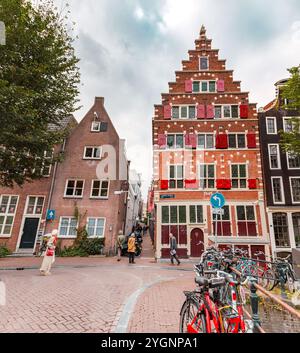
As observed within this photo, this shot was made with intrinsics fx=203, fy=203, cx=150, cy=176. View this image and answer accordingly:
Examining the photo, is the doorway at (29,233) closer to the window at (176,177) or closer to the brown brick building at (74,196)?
the brown brick building at (74,196)

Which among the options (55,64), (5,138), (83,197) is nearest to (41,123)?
(5,138)

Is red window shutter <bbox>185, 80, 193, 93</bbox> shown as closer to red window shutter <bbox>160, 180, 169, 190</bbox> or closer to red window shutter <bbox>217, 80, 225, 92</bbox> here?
red window shutter <bbox>217, 80, 225, 92</bbox>

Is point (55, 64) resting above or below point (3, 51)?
above

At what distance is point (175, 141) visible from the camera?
1855cm

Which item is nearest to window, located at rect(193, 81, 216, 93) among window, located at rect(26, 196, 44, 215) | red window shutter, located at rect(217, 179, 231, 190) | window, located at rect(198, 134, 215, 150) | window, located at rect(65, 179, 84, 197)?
window, located at rect(198, 134, 215, 150)

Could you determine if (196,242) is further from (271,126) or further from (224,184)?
(271,126)

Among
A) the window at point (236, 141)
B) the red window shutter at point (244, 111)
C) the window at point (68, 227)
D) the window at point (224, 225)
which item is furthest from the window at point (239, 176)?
the window at point (68, 227)

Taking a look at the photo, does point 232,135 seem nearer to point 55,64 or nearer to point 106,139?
point 106,139

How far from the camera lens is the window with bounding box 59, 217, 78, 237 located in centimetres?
1712

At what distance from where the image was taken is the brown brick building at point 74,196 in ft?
56.4

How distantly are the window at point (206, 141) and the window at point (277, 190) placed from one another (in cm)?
637

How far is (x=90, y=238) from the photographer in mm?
16906
